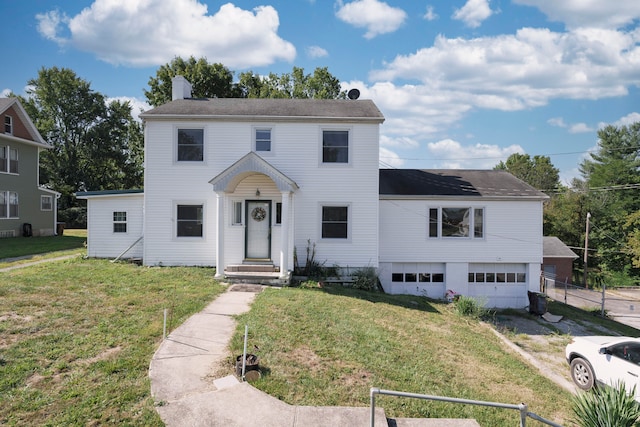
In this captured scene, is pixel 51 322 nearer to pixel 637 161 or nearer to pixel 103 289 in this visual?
pixel 103 289

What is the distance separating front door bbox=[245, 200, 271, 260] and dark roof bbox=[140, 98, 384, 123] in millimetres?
3443

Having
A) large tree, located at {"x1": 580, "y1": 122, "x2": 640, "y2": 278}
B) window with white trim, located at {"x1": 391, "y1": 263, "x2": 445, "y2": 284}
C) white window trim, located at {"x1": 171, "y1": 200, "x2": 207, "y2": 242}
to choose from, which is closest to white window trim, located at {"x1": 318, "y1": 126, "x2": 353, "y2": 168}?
white window trim, located at {"x1": 171, "y1": 200, "x2": 207, "y2": 242}

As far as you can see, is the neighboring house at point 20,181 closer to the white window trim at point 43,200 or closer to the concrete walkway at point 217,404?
the white window trim at point 43,200

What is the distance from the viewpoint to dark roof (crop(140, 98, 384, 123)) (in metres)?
13.9

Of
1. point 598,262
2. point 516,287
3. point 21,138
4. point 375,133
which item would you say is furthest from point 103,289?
point 598,262

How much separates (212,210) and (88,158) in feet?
95.9

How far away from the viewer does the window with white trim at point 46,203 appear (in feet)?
80.0

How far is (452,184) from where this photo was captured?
1639cm

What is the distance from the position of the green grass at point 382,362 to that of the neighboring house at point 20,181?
2113 cm

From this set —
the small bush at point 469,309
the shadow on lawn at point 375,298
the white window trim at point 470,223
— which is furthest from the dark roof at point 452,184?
the small bush at point 469,309

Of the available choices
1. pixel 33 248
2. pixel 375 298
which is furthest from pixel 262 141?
pixel 33 248

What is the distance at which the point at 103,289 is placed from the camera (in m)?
10.1

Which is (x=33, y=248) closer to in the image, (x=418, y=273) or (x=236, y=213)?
(x=236, y=213)

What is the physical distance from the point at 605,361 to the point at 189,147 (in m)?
14.1
